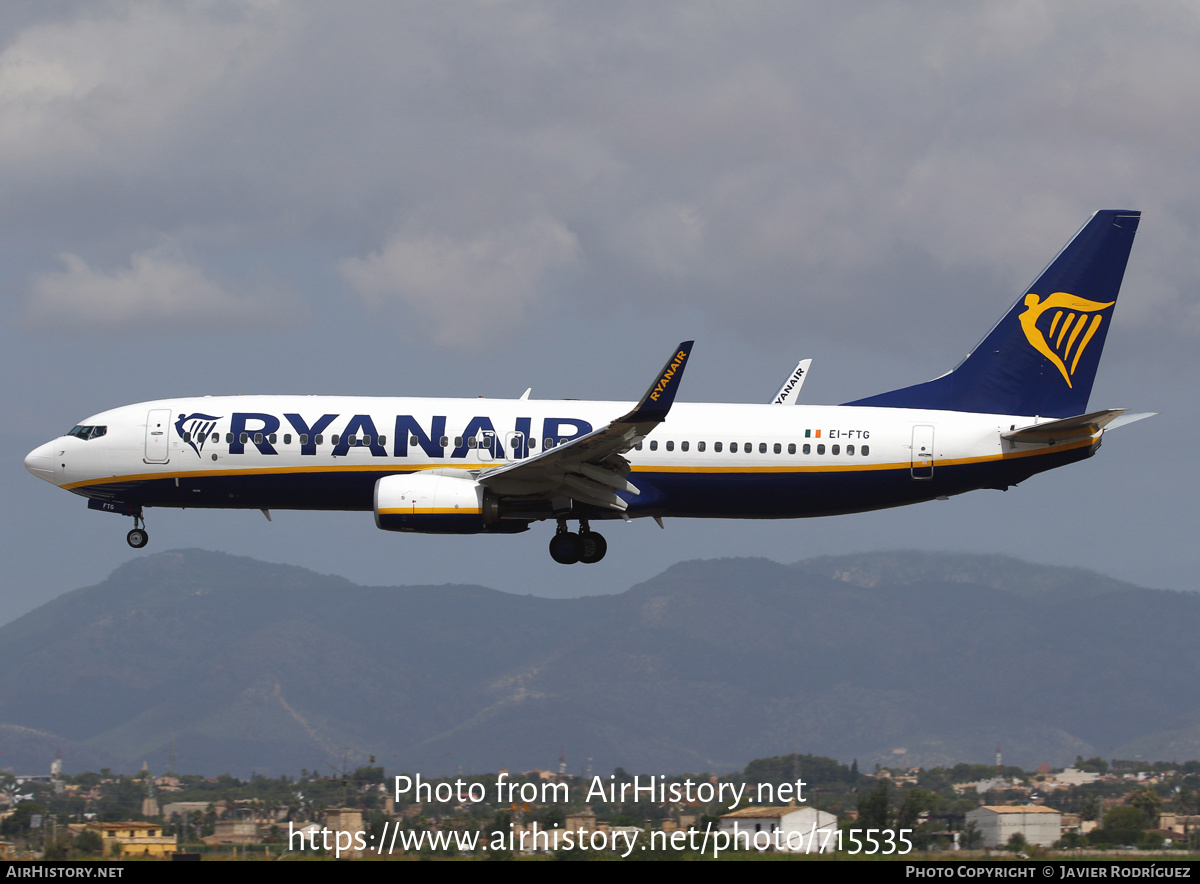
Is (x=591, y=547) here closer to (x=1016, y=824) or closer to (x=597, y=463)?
(x=597, y=463)

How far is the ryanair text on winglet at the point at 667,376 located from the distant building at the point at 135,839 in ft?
55.1

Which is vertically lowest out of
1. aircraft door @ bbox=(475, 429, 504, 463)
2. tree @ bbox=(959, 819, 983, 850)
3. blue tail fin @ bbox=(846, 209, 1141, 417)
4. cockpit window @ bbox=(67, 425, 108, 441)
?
tree @ bbox=(959, 819, 983, 850)

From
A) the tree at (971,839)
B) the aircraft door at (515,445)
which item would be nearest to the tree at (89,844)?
the aircraft door at (515,445)

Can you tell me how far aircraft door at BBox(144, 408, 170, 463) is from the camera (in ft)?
143

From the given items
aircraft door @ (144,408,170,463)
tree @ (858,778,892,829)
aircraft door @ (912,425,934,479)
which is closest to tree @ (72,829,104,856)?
aircraft door @ (144,408,170,463)

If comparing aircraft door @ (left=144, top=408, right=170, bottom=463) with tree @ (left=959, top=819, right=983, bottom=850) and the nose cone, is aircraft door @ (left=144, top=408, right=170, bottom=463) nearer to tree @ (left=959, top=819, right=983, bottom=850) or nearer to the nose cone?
the nose cone

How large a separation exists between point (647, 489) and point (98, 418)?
1736 centimetres

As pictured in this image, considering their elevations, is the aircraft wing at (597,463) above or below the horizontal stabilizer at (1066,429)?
below

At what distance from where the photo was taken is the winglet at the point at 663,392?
37344 millimetres

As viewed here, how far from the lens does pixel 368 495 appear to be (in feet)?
140

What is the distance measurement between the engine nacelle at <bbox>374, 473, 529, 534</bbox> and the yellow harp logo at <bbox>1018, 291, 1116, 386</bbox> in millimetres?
18239

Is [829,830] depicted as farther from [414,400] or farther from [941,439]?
[414,400]

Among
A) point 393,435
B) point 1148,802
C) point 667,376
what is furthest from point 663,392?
point 1148,802

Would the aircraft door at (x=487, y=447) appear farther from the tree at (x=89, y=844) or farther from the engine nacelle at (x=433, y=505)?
the tree at (x=89, y=844)
